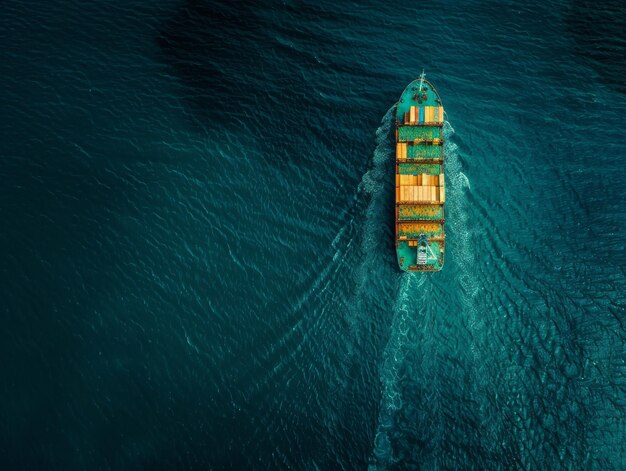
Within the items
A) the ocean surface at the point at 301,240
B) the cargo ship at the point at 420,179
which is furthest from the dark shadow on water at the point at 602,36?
the cargo ship at the point at 420,179

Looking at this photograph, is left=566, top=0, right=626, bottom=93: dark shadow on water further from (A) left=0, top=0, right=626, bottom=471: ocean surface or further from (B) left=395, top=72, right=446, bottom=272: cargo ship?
(B) left=395, top=72, right=446, bottom=272: cargo ship

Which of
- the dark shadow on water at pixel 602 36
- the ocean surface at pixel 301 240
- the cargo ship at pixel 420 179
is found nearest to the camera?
the ocean surface at pixel 301 240

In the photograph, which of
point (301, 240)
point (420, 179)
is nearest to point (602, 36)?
point (420, 179)

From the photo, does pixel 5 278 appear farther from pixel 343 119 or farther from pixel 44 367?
pixel 343 119

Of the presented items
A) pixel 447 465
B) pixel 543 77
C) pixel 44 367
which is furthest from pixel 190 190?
pixel 543 77

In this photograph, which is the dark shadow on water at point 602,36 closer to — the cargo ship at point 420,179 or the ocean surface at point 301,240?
the ocean surface at point 301,240

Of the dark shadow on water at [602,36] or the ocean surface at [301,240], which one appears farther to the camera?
the dark shadow on water at [602,36]
